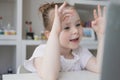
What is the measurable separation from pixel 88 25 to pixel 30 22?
→ 20.8 inches

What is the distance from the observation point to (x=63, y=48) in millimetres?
907

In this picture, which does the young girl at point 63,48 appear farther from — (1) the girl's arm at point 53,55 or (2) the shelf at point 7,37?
(2) the shelf at point 7,37

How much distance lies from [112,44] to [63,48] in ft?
2.43

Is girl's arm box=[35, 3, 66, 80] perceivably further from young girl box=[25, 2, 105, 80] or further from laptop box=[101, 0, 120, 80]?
laptop box=[101, 0, 120, 80]

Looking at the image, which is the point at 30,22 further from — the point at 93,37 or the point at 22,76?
the point at 22,76

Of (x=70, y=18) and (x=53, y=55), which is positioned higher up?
(x=70, y=18)

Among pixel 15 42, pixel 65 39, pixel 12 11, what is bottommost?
pixel 15 42

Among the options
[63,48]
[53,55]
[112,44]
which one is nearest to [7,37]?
[63,48]

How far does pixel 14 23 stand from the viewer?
195 centimetres

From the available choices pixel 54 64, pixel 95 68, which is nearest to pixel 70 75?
pixel 54 64

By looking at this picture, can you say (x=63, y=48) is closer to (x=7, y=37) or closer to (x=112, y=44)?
(x=112, y=44)

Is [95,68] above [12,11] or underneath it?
underneath

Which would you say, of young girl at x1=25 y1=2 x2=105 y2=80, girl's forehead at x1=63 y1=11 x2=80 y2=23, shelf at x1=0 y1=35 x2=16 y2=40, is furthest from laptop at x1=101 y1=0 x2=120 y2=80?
shelf at x1=0 y1=35 x2=16 y2=40

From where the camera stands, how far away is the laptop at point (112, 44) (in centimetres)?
17
